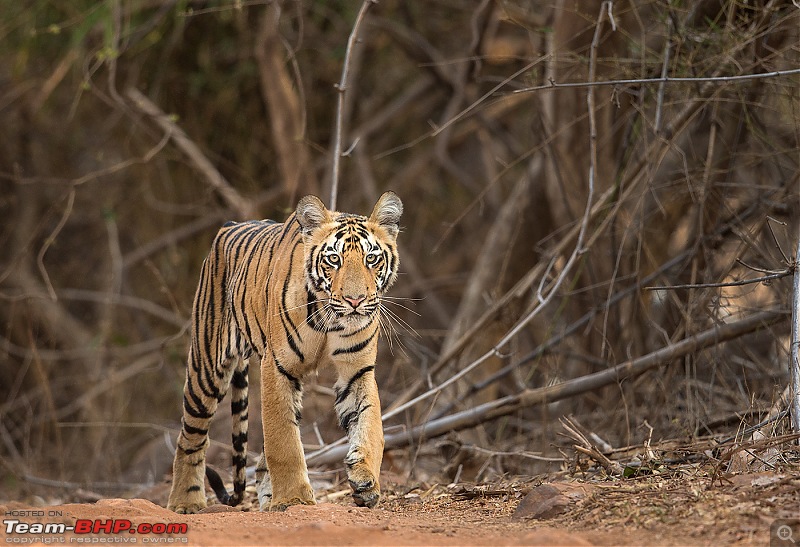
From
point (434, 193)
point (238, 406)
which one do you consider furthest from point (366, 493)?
point (434, 193)

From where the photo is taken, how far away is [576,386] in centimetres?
700

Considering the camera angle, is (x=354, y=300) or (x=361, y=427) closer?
(x=354, y=300)

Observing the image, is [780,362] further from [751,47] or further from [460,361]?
[460,361]

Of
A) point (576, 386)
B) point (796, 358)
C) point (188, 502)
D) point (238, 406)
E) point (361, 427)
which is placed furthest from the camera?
point (576, 386)

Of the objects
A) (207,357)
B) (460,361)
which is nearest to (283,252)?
(207,357)

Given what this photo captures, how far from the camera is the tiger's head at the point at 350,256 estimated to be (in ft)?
16.6

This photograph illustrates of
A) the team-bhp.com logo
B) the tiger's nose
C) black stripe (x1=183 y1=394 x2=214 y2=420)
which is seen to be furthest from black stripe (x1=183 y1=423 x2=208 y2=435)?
the team-bhp.com logo

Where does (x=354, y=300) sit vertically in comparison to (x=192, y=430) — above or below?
above

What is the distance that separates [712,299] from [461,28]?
8.20 m

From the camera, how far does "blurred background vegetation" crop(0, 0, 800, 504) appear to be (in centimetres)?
721

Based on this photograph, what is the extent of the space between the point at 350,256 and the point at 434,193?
35.6 feet

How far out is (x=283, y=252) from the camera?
5707 millimetres

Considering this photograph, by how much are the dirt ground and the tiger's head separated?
986 millimetres

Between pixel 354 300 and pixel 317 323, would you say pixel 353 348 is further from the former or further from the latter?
pixel 354 300
